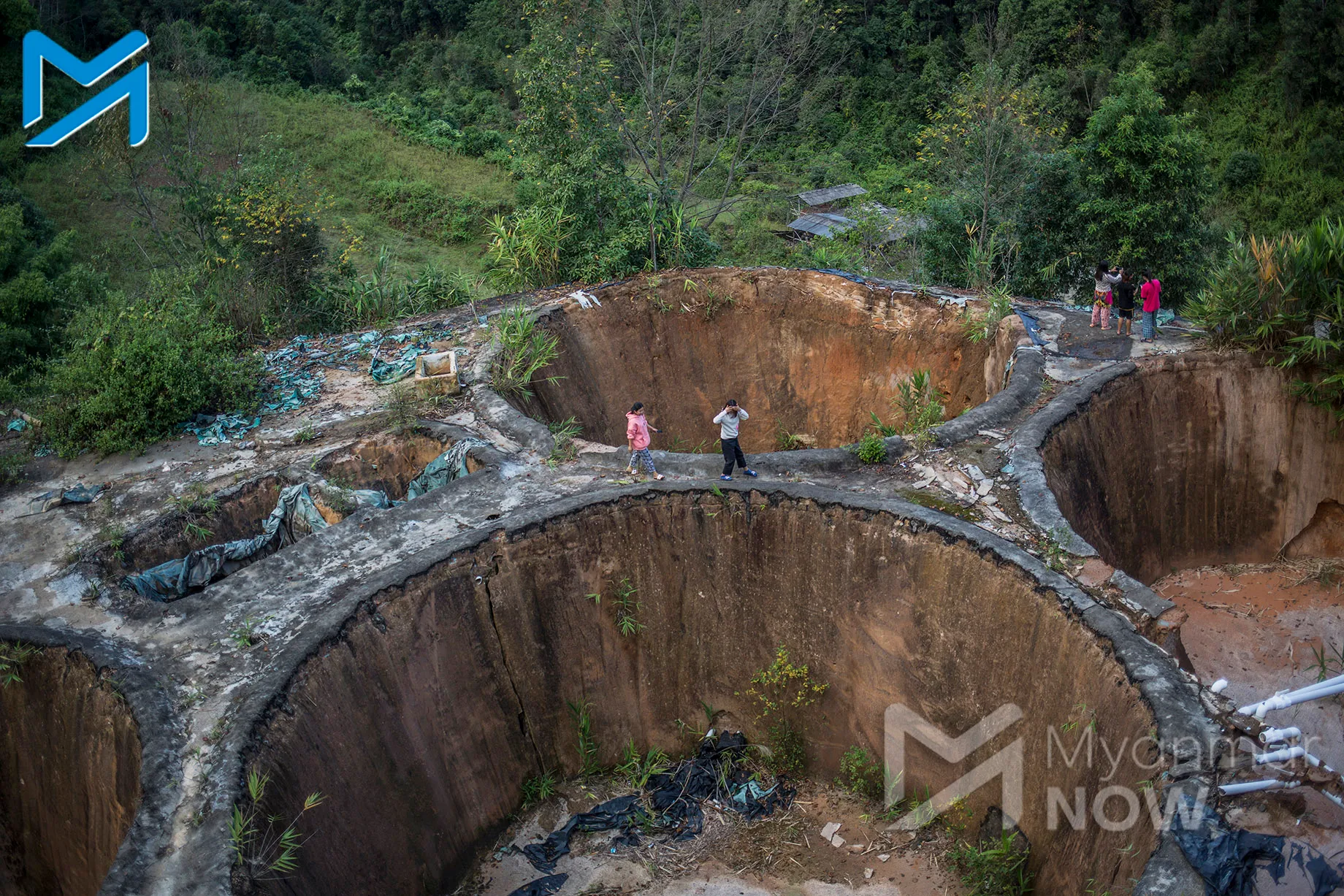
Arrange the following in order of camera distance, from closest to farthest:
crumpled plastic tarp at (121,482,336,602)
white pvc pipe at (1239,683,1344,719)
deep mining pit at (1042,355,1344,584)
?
1. white pvc pipe at (1239,683,1344,719)
2. crumpled plastic tarp at (121,482,336,602)
3. deep mining pit at (1042,355,1344,584)

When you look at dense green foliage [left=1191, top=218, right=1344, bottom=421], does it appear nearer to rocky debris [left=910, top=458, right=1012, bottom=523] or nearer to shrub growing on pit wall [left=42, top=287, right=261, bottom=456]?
rocky debris [left=910, top=458, right=1012, bottom=523]

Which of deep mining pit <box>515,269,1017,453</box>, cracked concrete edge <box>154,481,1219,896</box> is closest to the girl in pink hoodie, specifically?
cracked concrete edge <box>154,481,1219,896</box>

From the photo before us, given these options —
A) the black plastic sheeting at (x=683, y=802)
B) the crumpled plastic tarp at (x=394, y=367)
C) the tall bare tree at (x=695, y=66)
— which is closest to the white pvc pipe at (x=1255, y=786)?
the black plastic sheeting at (x=683, y=802)

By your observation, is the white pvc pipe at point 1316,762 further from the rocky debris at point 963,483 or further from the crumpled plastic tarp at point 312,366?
the crumpled plastic tarp at point 312,366

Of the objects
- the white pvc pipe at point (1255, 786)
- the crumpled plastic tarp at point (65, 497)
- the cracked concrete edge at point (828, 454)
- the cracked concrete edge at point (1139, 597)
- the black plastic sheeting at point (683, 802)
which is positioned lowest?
the black plastic sheeting at point (683, 802)

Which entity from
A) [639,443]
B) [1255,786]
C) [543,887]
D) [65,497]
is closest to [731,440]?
[639,443]

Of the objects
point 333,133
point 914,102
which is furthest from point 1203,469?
point 333,133
